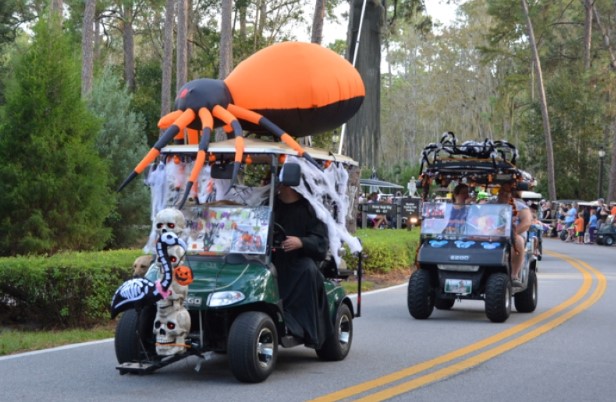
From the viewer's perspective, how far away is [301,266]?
10172 mm

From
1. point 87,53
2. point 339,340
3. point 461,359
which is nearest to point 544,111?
point 87,53

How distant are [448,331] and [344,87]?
3.82 metres

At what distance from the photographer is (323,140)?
1533 inches

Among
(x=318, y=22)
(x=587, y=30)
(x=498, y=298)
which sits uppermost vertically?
(x=587, y=30)

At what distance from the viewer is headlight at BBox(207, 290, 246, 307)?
9195 mm

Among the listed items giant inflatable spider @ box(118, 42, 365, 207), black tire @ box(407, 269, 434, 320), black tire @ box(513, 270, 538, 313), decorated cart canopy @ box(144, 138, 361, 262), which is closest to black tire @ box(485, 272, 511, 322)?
black tire @ box(407, 269, 434, 320)

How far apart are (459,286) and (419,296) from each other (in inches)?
23.5

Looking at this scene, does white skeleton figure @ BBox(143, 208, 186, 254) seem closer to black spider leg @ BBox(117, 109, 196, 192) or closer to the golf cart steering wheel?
black spider leg @ BBox(117, 109, 196, 192)

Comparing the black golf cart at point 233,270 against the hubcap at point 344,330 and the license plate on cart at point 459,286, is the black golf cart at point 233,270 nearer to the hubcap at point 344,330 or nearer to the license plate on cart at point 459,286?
the hubcap at point 344,330

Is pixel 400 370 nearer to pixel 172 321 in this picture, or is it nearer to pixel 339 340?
pixel 339 340

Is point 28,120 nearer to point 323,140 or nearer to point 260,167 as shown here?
point 260,167

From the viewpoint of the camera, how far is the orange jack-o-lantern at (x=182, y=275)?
29.3 feet

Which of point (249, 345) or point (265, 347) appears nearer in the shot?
point (249, 345)

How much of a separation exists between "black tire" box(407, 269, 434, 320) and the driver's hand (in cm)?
547
